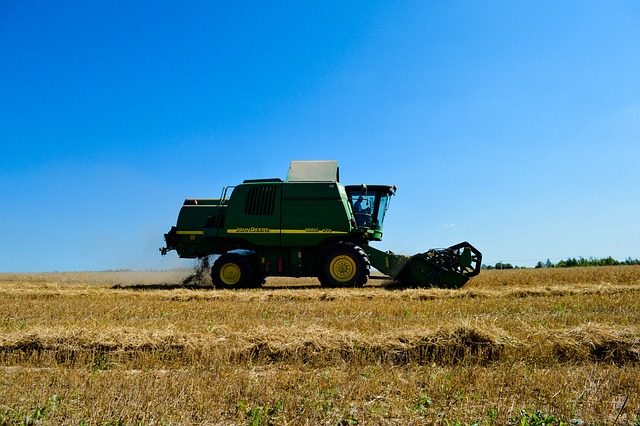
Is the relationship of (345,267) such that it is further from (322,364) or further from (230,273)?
(322,364)

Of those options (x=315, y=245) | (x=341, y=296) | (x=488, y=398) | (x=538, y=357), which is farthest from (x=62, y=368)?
(x=315, y=245)

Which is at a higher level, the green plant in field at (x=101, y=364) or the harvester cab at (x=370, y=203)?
the harvester cab at (x=370, y=203)

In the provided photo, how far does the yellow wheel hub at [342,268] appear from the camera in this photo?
1245 cm

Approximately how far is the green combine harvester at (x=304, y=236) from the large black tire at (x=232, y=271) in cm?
3

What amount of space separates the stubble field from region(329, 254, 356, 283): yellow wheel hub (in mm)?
3757

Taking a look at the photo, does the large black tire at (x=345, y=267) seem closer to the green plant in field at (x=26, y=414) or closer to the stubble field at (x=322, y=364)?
the stubble field at (x=322, y=364)

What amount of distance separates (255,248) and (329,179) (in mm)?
2810

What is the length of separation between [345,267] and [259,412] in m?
9.24

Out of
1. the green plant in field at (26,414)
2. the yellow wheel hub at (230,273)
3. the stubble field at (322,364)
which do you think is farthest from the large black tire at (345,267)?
the green plant in field at (26,414)

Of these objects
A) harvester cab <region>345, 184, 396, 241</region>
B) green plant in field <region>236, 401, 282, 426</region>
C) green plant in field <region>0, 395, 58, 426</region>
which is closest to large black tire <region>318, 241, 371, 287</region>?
harvester cab <region>345, 184, 396, 241</region>

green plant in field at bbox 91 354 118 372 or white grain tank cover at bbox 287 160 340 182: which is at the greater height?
white grain tank cover at bbox 287 160 340 182

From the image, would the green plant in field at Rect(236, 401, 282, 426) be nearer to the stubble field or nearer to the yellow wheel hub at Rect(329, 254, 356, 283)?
the stubble field

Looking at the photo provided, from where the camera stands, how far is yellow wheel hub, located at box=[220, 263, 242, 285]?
511 inches

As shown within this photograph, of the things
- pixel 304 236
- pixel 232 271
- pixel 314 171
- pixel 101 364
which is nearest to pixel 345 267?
→ pixel 304 236
